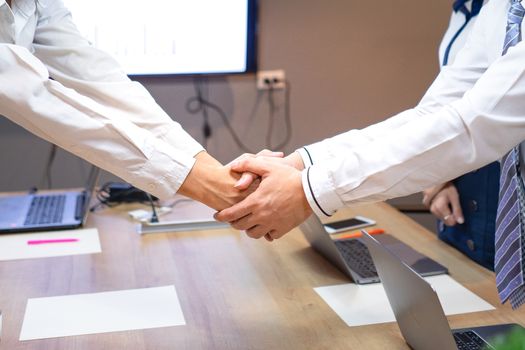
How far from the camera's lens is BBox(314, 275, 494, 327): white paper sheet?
155cm

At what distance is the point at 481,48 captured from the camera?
189cm

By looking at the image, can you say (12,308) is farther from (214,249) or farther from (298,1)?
(298,1)

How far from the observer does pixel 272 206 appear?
180 cm

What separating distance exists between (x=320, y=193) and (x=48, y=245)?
832mm

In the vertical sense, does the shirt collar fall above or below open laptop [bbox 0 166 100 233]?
above

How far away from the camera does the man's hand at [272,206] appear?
177cm

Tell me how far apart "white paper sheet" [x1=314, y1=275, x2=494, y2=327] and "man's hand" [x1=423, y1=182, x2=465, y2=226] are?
0.29m

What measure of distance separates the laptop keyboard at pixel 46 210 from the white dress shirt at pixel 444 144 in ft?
2.97

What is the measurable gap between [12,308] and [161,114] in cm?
68

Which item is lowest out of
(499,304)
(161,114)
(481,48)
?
(499,304)

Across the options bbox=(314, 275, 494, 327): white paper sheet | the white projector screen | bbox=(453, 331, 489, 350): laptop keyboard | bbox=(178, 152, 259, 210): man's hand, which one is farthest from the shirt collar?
the white projector screen

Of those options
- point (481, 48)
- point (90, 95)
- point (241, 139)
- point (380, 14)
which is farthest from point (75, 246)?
point (380, 14)

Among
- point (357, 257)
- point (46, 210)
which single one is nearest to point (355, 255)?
point (357, 257)

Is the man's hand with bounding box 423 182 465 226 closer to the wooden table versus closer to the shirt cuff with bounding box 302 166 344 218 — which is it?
the wooden table
